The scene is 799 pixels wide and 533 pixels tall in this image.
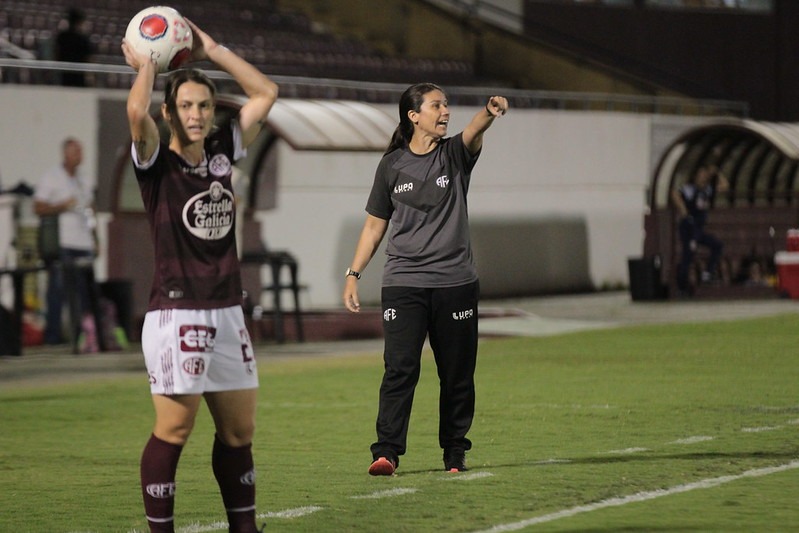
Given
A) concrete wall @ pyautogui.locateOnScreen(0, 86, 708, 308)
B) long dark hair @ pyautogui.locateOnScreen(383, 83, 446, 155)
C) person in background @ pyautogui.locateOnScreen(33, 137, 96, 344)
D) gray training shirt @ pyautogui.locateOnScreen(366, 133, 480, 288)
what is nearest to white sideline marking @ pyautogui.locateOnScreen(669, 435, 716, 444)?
gray training shirt @ pyautogui.locateOnScreen(366, 133, 480, 288)

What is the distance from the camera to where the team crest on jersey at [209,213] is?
20.8 feet

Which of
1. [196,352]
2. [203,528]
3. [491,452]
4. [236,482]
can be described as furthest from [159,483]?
[491,452]

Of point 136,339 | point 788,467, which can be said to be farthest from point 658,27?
point 788,467

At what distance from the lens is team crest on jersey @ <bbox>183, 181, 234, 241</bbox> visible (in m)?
6.34

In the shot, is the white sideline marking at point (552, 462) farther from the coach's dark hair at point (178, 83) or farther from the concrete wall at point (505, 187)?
the concrete wall at point (505, 187)

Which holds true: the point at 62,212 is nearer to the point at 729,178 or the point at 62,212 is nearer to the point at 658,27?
the point at 729,178

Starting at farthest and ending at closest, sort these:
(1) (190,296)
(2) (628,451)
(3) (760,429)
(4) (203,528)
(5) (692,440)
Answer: (3) (760,429) → (5) (692,440) → (2) (628,451) → (4) (203,528) → (1) (190,296)

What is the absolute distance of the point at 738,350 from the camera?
→ 56.1 ft

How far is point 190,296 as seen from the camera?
20.8 feet

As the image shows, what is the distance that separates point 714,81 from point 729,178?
9.68m

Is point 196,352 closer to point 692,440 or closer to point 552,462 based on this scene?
point 552,462

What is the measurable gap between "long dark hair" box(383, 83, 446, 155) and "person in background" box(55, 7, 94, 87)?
14.3 m

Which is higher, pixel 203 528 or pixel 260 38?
pixel 260 38

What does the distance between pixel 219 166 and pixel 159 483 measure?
1229 millimetres
